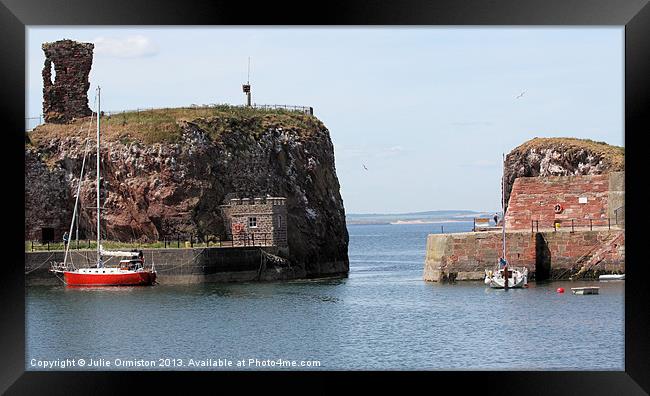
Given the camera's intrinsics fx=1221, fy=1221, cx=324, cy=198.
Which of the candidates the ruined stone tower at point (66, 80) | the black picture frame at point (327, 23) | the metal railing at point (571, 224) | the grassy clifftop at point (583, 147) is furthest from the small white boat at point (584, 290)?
the ruined stone tower at point (66, 80)

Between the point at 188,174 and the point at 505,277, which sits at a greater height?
the point at 188,174

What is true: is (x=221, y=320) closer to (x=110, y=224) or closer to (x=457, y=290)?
(x=457, y=290)

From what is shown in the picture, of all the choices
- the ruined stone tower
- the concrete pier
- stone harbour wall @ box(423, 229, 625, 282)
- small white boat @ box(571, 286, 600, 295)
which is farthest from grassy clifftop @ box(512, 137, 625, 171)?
the ruined stone tower

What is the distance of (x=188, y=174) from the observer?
1794 inches

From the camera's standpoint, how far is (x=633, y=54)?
12477 mm

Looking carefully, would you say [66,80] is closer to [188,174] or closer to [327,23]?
[188,174]

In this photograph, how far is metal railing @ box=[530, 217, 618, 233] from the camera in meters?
34.7

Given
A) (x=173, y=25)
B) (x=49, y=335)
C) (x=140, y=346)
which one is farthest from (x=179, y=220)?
(x=173, y=25)

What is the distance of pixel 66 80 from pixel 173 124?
16.7 feet

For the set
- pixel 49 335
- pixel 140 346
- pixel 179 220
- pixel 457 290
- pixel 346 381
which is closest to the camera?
pixel 346 381

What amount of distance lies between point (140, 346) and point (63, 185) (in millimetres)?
25668

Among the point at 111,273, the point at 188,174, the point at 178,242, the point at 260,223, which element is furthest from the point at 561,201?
the point at 188,174

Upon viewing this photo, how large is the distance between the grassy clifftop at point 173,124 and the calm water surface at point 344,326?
11410mm

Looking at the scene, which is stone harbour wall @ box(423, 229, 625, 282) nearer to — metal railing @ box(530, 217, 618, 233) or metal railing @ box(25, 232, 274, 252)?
metal railing @ box(530, 217, 618, 233)
